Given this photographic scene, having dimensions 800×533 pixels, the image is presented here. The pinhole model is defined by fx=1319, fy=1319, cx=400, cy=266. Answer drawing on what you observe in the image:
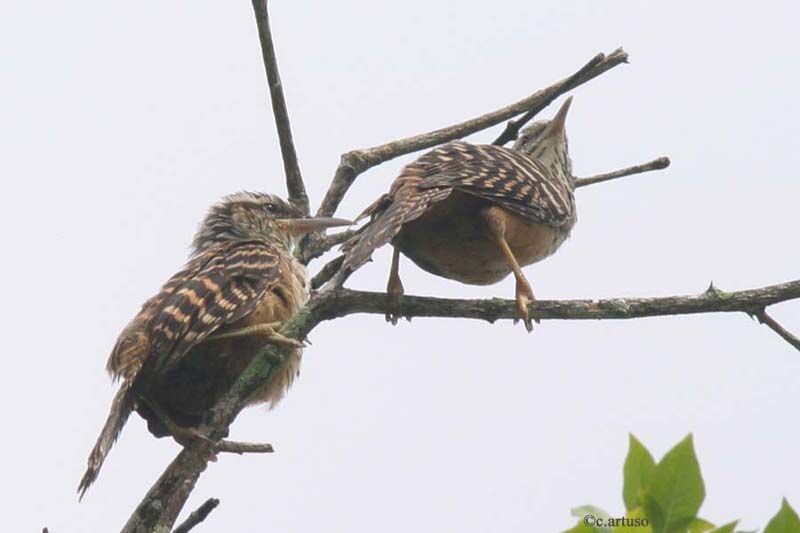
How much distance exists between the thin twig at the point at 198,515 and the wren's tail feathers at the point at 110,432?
0.83 meters

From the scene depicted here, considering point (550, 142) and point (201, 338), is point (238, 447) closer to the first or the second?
point (201, 338)

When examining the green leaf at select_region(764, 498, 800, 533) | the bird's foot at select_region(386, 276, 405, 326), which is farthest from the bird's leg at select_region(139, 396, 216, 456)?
the green leaf at select_region(764, 498, 800, 533)

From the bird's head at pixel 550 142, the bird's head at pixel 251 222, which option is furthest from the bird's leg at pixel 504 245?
the bird's head at pixel 550 142

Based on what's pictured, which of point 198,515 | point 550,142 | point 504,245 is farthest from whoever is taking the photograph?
point 550,142

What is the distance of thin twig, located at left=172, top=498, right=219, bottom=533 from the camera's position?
15.0 feet

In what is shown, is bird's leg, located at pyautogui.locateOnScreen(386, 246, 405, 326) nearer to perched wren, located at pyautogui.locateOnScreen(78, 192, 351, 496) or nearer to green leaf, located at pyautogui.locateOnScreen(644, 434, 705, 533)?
perched wren, located at pyautogui.locateOnScreen(78, 192, 351, 496)

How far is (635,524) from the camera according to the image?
3.20 meters

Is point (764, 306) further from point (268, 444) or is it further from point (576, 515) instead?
point (576, 515)

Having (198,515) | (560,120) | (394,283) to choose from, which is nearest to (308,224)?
(394,283)

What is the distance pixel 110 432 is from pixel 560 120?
5.21m

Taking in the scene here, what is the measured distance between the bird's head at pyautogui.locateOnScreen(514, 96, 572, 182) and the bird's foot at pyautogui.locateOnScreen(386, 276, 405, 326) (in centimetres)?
304

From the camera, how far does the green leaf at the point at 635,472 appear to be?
3359mm

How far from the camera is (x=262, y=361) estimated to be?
5.89 metres

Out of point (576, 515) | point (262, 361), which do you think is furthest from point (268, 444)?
point (576, 515)
